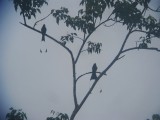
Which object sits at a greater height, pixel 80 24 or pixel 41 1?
pixel 41 1

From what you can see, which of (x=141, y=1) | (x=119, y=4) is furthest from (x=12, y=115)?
(x=141, y=1)

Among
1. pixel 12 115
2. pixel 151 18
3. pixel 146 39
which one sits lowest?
pixel 12 115

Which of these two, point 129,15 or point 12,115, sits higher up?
point 129,15

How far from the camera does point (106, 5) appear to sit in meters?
7.88

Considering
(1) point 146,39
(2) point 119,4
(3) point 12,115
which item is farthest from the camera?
(1) point 146,39

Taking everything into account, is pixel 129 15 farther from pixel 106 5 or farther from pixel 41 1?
pixel 41 1

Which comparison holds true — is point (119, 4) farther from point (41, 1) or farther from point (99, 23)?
point (41, 1)

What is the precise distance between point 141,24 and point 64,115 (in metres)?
3.98

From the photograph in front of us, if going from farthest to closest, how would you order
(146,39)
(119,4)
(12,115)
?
1. (146,39)
2. (119,4)
3. (12,115)

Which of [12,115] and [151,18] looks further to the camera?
[151,18]

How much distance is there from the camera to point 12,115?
7430 millimetres

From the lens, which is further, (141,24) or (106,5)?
(141,24)

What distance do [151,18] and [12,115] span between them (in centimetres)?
555

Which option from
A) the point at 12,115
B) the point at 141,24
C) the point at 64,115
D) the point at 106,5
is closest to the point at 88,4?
the point at 106,5
